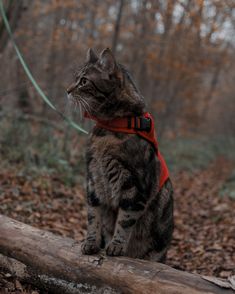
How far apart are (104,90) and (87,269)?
1574 millimetres

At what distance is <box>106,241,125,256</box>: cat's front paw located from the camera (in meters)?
3.37

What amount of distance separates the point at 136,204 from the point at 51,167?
4.93m

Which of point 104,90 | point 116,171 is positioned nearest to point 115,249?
point 116,171

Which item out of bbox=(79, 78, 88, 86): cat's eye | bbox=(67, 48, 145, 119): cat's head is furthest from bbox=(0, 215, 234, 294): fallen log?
bbox=(79, 78, 88, 86): cat's eye

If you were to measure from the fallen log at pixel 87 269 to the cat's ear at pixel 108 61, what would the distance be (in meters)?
1.66

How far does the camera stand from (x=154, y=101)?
47.1 feet

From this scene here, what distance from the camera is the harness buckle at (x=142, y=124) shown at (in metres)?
3.46

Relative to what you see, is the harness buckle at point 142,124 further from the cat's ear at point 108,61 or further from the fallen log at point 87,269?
the fallen log at point 87,269

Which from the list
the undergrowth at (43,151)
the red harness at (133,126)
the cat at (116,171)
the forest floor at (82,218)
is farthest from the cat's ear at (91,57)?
the undergrowth at (43,151)

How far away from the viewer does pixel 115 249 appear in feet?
11.1

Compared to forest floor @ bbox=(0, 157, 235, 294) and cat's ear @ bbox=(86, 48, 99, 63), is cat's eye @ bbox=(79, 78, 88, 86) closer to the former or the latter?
cat's ear @ bbox=(86, 48, 99, 63)

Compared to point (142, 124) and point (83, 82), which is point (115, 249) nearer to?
point (142, 124)

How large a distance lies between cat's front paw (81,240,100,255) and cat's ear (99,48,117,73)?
1570mm

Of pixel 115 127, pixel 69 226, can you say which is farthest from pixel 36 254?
pixel 69 226
